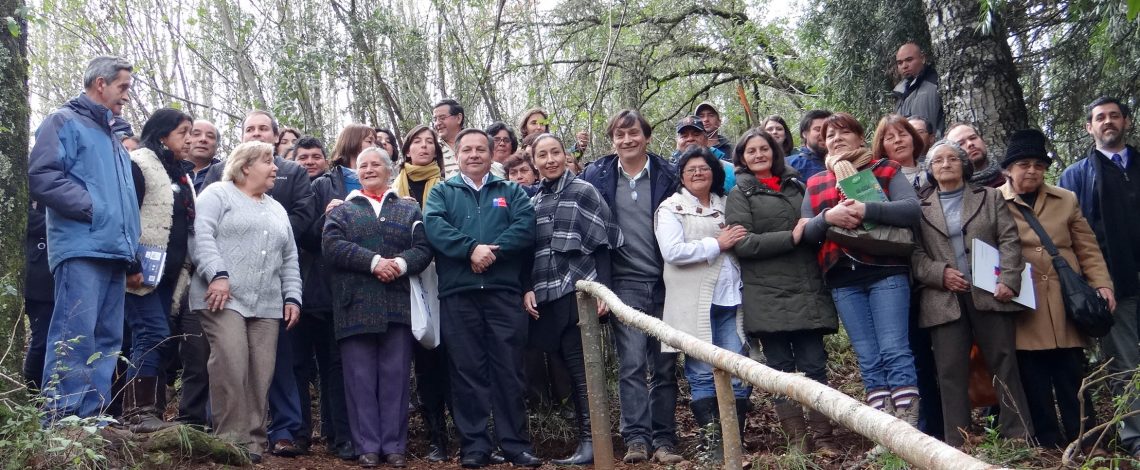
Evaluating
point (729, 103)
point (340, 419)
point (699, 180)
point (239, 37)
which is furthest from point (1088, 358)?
point (239, 37)

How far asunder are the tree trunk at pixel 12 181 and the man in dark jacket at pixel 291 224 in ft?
4.49

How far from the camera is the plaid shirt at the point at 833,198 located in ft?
17.8

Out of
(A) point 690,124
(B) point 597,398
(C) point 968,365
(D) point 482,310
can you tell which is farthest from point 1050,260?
(D) point 482,310

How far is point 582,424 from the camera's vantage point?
591 centimetres

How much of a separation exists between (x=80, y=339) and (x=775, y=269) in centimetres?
368

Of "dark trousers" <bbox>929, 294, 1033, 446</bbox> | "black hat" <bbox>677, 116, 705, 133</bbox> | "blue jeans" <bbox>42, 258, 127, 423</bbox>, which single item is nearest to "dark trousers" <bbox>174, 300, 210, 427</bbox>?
"blue jeans" <bbox>42, 258, 127, 423</bbox>

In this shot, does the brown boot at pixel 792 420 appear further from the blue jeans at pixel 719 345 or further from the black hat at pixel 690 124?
the black hat at pixel 690 124

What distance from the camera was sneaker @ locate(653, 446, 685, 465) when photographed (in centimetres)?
560

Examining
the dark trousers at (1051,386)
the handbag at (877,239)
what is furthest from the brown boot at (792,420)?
the dark trousers at (1051,386)

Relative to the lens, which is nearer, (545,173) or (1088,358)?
(545,173)

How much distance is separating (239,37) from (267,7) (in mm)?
532

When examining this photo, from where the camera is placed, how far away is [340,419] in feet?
20.1

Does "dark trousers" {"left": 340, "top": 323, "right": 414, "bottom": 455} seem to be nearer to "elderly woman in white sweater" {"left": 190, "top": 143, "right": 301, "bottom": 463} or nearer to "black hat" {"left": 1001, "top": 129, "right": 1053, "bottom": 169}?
"elderly woman in white sweater" {"left": 190, "top": 143, "right": 301, "bottom": 463}

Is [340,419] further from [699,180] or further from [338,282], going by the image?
[699,180]
